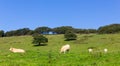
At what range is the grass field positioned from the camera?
19353 millimetres

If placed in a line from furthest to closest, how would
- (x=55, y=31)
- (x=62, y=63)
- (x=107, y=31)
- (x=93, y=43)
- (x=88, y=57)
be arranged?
(x=55, y=31) < (x=107, y=31) < (x=93, y=43) < (x=88, y=57) < (x=62, y=63)

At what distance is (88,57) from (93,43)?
6902 centimetres

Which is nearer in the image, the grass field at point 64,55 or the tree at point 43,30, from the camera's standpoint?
the grass field at point 64,55

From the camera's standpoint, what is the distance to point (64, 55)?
23031 mm

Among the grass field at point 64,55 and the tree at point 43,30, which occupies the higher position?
the tree at point 43,30

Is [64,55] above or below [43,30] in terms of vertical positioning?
below

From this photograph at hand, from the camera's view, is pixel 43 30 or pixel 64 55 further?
pixel 43 30

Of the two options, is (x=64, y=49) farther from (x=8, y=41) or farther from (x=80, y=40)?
(x=8, y=41)

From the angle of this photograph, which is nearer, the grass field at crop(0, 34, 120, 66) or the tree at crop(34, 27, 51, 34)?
the grass field at crop(0, 34, 120, 66)

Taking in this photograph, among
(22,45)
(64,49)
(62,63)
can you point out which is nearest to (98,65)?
(62,63)

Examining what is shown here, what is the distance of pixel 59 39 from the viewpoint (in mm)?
102688

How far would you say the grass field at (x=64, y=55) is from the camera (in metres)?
19.4

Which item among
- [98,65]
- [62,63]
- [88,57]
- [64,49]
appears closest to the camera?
[98,65]

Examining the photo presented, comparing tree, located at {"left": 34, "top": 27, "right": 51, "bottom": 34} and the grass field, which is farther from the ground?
tree, located at {"left": 34, "top": 27, "right": 51, "bottom": 34}
